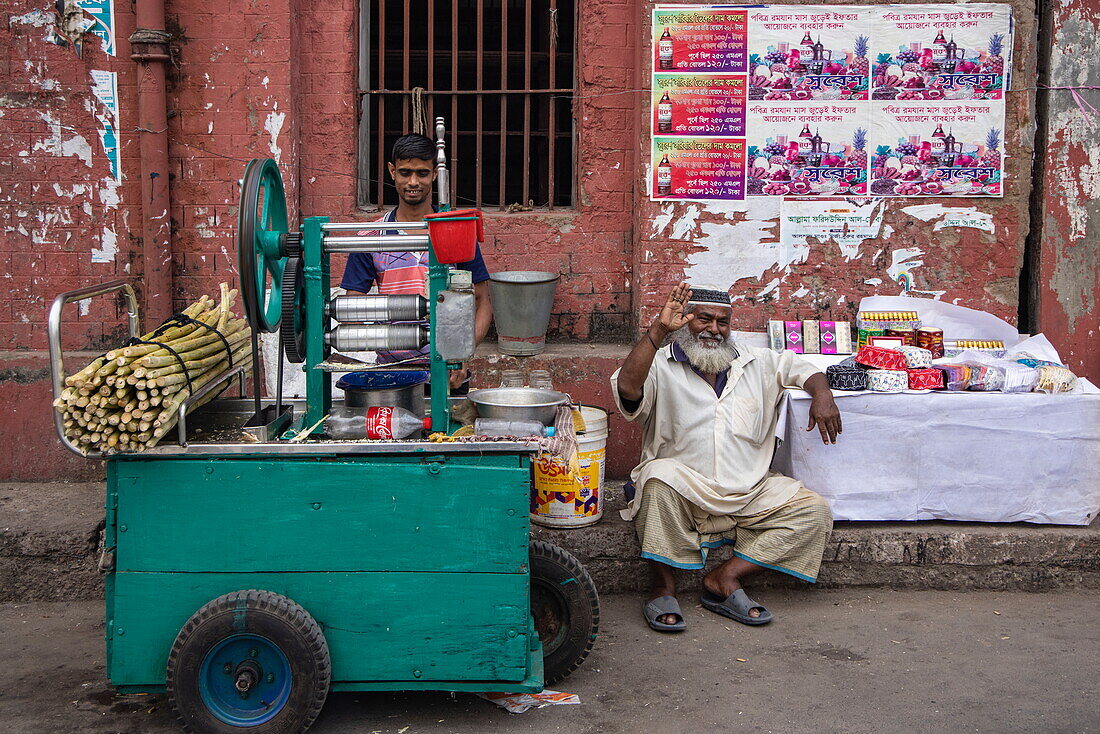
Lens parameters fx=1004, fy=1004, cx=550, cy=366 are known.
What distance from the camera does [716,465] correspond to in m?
4.20

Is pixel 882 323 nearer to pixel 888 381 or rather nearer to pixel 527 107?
pixel 888 381

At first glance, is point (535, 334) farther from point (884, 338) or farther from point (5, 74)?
point (5, 74)

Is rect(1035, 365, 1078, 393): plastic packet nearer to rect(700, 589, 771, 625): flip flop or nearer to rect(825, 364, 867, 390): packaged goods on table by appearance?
rect(825, 364, 867, 390): packaged goods on table

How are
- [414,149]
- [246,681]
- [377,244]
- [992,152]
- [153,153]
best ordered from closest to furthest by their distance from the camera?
[246,681] → [377,244] → [414,149] → [153,153] → [992,152]

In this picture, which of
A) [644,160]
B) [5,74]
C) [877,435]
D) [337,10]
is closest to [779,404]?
[877,435]

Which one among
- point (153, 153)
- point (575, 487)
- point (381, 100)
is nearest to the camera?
point (575, 487)

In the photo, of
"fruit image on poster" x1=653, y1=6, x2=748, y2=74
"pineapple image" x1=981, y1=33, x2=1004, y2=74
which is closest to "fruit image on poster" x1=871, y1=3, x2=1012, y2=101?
"pineapple image" x1=981, y1=33, x2=1004, y2=74

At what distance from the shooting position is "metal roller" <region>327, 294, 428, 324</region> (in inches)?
130

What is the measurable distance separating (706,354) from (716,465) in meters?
0.47

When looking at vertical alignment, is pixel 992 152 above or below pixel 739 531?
above

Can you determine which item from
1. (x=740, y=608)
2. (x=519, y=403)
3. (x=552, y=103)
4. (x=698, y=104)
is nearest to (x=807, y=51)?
(x=698, y=104)

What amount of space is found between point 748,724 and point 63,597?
9.74 ft

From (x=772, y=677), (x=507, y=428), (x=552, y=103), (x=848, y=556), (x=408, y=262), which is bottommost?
(x=772, y=677)

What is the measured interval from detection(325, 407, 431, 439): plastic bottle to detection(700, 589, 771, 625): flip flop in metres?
1.59
